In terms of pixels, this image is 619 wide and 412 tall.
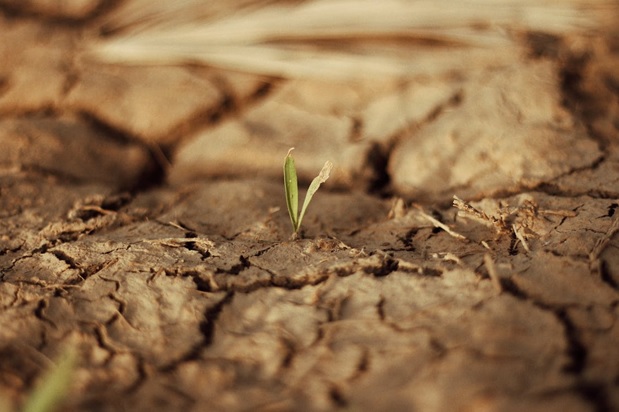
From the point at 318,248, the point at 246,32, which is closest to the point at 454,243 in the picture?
the point at 318,248

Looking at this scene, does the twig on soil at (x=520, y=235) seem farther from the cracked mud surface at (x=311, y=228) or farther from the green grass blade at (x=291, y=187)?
the green grass blade at (x=291, y=187)

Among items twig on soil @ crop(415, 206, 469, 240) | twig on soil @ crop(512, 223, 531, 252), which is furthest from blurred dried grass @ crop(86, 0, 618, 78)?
twig on soil @ crop(512, 223, 531, 252)

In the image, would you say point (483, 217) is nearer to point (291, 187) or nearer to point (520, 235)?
point (520, 235)

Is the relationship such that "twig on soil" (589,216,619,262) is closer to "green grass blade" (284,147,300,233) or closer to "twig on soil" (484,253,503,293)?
"twig on soil" (484,253,503,293)

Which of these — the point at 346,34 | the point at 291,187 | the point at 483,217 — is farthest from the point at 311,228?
the point at 346,34

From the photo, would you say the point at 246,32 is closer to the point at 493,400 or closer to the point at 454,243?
the point at 454,243
